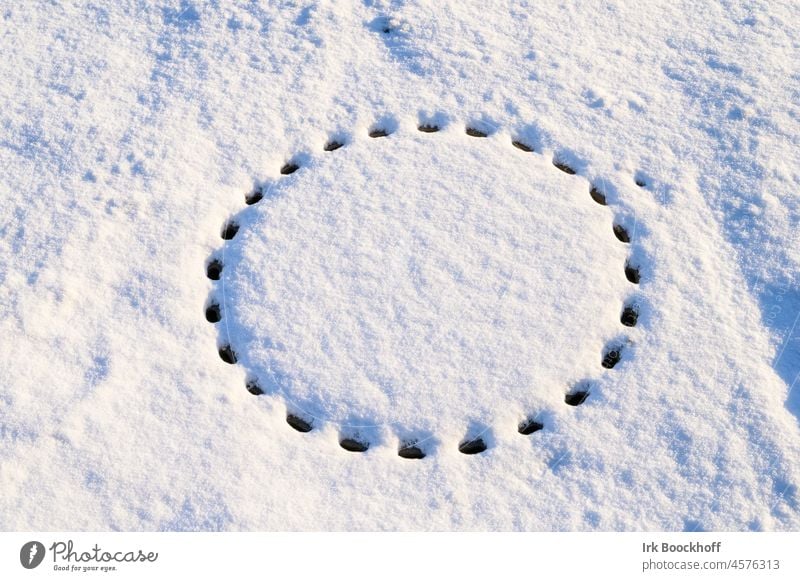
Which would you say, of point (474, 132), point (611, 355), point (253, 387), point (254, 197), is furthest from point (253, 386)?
point (474, 132)

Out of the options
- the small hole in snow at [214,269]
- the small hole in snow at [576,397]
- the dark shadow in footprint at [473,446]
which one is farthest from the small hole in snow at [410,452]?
the small hole in snow at [214,269]

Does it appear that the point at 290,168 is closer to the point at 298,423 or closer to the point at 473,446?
the point at 298,423

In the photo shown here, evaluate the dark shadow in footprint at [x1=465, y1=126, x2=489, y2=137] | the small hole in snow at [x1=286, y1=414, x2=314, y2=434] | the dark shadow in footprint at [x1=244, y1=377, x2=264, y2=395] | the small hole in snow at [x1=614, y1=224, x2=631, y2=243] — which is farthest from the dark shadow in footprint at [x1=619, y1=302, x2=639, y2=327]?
the dark shadow in footprint at [x1=244, y1=377, x2=264, y2=395]

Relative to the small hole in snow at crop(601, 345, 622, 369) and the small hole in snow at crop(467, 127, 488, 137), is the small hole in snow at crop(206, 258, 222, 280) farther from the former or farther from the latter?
the small hole in snow at crop(601, 345, 622, 369)

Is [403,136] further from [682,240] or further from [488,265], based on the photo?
[682,240]
